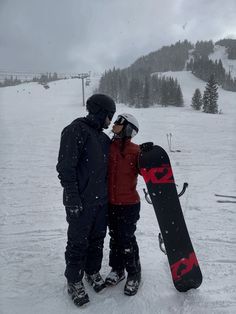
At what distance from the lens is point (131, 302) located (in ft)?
10.5

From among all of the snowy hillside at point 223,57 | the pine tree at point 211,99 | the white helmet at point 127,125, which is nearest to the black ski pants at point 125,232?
the white helmet at point 127,125

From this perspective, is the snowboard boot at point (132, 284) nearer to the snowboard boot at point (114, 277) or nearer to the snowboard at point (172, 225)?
the snowboard boot at point (114, 277)

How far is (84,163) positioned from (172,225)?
1.12m

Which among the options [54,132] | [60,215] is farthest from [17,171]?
[54,132]

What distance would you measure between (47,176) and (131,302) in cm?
609

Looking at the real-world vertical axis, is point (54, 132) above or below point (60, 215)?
below

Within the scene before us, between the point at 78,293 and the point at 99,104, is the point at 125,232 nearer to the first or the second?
the point at 78,293

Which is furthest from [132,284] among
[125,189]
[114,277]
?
[125,189]

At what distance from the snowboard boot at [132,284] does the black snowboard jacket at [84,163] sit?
91cm

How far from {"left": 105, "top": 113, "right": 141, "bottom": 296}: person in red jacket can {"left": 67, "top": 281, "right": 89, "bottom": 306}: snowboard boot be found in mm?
445

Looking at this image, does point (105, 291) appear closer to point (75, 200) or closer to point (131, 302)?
point (131, 302)

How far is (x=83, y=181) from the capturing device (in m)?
3.04

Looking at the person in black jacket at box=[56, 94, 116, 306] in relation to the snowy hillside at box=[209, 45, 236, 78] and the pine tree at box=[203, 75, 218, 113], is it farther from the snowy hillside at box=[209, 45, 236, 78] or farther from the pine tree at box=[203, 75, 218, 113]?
Result: the snowy hillside at box=[209, 45, 236, 78]

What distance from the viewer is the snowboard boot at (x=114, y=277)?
3436mm
